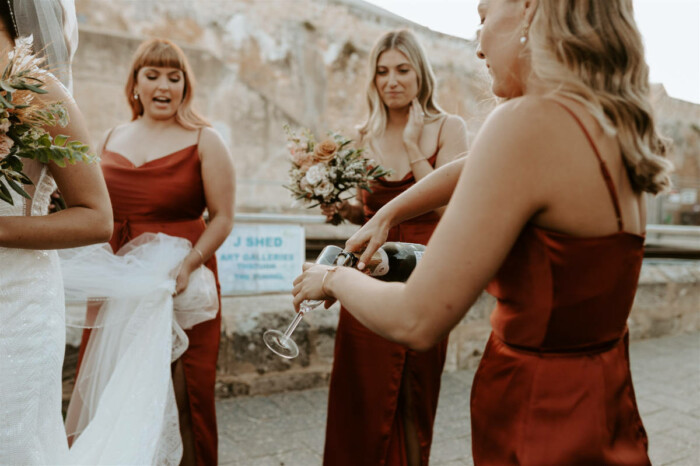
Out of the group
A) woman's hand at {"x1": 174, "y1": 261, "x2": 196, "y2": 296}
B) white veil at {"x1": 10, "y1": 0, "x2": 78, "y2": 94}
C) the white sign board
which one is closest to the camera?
white veil at {"x1": 10, "y1": 0, "x2": 78, "y2": 94}

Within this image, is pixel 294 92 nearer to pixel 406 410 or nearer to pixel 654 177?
pixel 406 410

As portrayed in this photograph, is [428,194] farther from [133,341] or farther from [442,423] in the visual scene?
[442,423]

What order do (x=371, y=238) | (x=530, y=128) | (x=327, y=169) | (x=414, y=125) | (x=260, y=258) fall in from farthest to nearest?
(x=260, y=258), (x=327, y=169), (x=414, y=125), (x=371, y=238), (x=530, y=128)

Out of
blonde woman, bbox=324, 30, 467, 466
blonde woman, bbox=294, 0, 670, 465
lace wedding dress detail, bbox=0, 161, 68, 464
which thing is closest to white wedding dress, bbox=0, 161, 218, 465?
lace wedding dress detail, bbox=0, 161, 68, 464

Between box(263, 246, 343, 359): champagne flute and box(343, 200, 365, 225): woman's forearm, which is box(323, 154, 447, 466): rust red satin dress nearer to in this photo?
box(343, 200, 365, 225): woman's forearm

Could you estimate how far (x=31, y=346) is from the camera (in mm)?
1881

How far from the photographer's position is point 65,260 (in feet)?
9.40

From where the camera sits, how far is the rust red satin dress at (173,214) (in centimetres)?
304

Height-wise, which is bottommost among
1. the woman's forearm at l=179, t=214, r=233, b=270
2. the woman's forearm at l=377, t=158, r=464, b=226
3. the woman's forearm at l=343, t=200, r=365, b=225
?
the woman's forearm at l=179, t=214, r=233, b=270

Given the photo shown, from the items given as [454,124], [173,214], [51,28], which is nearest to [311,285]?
[51,28]

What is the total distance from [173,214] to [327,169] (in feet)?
2.76

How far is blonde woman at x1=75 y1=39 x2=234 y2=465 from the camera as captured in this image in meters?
3.04

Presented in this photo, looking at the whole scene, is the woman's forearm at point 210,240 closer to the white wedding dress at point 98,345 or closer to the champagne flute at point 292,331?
the white wedding dress at point 98,345

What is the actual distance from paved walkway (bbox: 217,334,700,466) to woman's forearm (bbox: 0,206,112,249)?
2.19 meters
